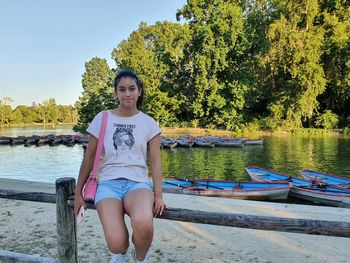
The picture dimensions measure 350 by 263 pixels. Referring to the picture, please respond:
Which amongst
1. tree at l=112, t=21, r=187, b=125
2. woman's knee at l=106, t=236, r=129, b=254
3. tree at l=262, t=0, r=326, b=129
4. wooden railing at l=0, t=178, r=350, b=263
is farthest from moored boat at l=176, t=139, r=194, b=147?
woman's knee at l=106, t=236, r=129, b=254

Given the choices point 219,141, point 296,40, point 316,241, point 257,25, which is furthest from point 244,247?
point 257,25

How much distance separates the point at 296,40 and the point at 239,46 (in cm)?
713

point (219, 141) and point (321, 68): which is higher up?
point (321, 68)

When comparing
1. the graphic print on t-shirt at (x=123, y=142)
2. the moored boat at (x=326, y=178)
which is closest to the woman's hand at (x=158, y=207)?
the graphic print on t-shirt at (x=123, y=142)

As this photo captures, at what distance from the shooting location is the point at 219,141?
104ft

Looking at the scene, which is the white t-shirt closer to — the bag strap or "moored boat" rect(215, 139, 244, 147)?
the bag strap

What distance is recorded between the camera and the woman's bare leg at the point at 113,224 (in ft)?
8.61

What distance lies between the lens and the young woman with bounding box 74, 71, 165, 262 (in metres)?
2.65

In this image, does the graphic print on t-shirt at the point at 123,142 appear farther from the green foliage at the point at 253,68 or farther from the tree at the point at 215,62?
the tree at the point at 215,62

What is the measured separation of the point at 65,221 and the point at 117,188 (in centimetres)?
60

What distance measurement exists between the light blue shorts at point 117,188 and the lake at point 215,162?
15132 millimetres

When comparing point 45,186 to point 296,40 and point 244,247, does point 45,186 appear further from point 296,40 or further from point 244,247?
point 296,40

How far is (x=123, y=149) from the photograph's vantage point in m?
2.90

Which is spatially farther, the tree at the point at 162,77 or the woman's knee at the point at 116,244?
the tree at the point at 162,77
